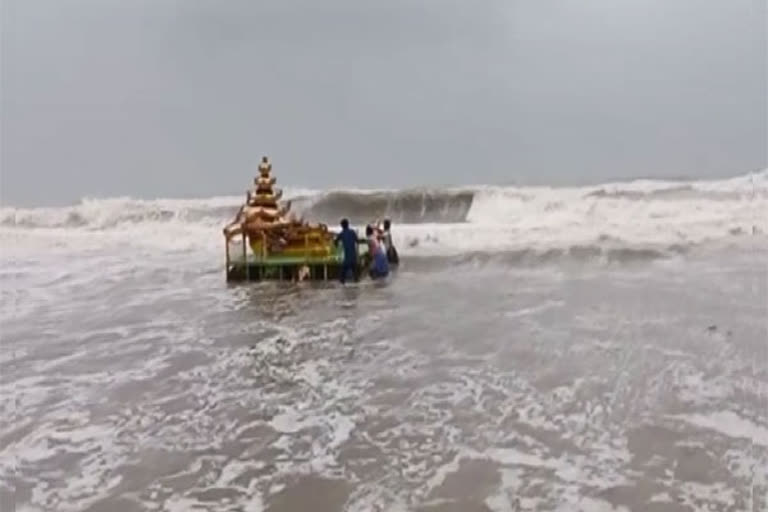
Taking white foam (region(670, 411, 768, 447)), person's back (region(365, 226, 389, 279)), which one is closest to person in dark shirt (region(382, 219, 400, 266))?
person's back (region(365, 226, 389, 279))

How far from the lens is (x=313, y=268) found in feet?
43.8

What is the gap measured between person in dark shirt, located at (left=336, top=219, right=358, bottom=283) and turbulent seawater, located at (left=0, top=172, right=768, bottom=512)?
37 cm

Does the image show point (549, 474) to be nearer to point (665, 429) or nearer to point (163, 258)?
point (665, 429)

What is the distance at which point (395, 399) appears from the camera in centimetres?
686

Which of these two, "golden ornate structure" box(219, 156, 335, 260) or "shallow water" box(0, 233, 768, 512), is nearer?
"shallow water" box(0, 233, 768, 512)

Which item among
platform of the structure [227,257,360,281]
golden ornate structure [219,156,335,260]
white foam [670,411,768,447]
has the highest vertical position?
golden ornate structure [219,156,335,260]

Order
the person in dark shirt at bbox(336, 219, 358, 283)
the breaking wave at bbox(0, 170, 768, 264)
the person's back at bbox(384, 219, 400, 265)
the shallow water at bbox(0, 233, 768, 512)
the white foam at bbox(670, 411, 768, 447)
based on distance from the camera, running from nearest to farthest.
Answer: the shallow water at bbox(0, 233, 768, 512) < the white foam at bbox(670, 411, 768, 447) < the person in dark shirt at bbox(336, 219, 358, 283) < the person's back at bbox(384, 219, 400, 265) < the breaking wave at bbox(0, 170, 768, 264)

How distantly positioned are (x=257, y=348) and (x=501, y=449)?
12.5 feet

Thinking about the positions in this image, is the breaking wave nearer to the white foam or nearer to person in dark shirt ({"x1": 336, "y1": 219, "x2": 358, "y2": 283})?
person in dark shirt ({"x1": 336, "y1": 219, "x2": 358, "y2": 283})

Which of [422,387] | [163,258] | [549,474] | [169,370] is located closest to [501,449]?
[549,474]

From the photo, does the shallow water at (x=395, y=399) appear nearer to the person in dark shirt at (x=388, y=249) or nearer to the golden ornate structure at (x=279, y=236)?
the golden ornate structure at (x=279, y=236)

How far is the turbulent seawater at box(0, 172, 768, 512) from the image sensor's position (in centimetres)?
509

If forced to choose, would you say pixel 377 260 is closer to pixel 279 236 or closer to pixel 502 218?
pixel 279 236

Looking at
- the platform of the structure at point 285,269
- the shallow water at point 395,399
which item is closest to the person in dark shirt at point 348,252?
the platform of the structure at point 285,269
